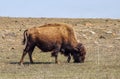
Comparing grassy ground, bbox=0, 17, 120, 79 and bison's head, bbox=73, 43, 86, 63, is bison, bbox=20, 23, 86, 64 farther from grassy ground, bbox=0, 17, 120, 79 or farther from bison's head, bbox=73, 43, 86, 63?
grassy ground, bbox=0, 17, 120, 79

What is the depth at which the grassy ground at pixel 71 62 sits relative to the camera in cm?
1822

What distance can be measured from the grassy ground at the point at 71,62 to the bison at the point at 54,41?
458mm

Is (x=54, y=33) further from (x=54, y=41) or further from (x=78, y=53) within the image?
(x=78, y=53)

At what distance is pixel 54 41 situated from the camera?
73.7 ft

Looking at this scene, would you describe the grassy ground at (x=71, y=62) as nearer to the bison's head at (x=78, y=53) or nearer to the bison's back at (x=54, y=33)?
the bison's head at (x=78, y=53)

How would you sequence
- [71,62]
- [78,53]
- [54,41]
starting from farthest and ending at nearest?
1. [78,53]
2. [71,62]
3. [54,41]

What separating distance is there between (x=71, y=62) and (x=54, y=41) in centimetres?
130

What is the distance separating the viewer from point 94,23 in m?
41.5

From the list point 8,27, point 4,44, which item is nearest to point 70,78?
point 4,44

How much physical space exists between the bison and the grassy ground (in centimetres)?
46

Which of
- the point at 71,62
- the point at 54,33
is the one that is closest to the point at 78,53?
the point at 71,62

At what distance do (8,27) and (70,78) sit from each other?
74.0 feet

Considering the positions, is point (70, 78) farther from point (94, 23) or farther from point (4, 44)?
point (94, 23)

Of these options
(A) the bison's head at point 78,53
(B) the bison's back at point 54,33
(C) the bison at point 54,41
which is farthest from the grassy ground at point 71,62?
(B) the bison's back at point 54,33
